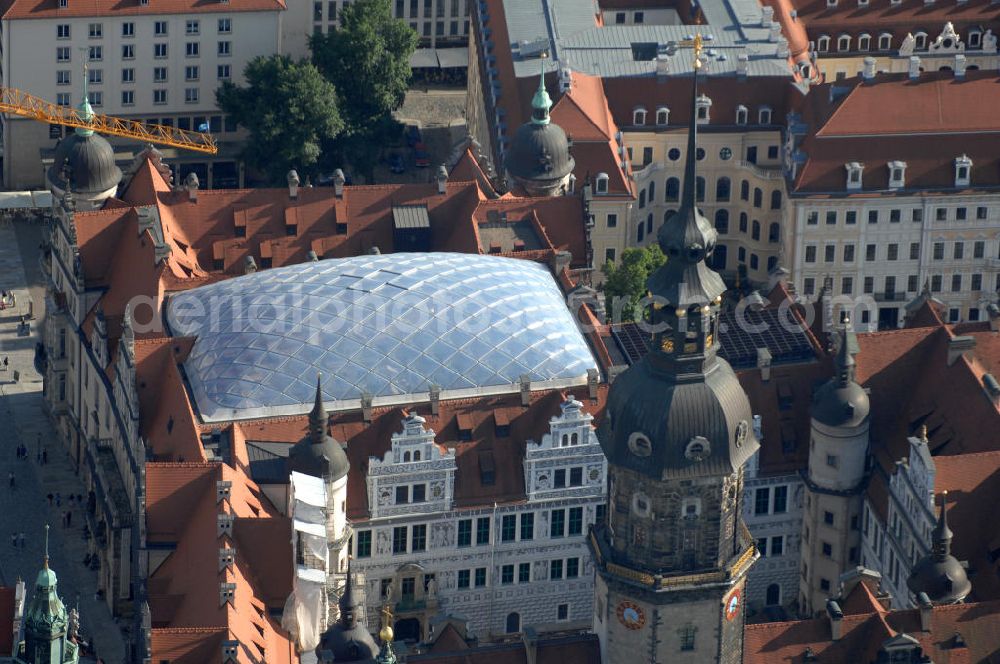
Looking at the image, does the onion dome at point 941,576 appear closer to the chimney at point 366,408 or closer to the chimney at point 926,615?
the chimney at point 926,615

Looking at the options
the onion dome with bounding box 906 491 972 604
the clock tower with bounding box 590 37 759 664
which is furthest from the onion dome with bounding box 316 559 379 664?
the onion dome with bounding box 906 491 972 604

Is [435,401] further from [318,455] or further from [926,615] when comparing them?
[926,615]

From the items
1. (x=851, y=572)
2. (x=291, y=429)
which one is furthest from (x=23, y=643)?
(x=851, y=572)

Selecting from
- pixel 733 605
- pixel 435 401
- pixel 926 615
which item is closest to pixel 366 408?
pixel 435 401

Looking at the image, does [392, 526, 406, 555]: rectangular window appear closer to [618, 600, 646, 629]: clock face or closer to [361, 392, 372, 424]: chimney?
[361, 392, 372, 424]: chimney

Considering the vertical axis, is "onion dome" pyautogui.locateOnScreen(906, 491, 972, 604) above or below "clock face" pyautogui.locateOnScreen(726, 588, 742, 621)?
below

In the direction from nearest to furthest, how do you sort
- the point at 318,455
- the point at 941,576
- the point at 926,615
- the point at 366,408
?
the point at 926,615 < the point at 941,576 < the point at 318,455 < the point at 366,408
